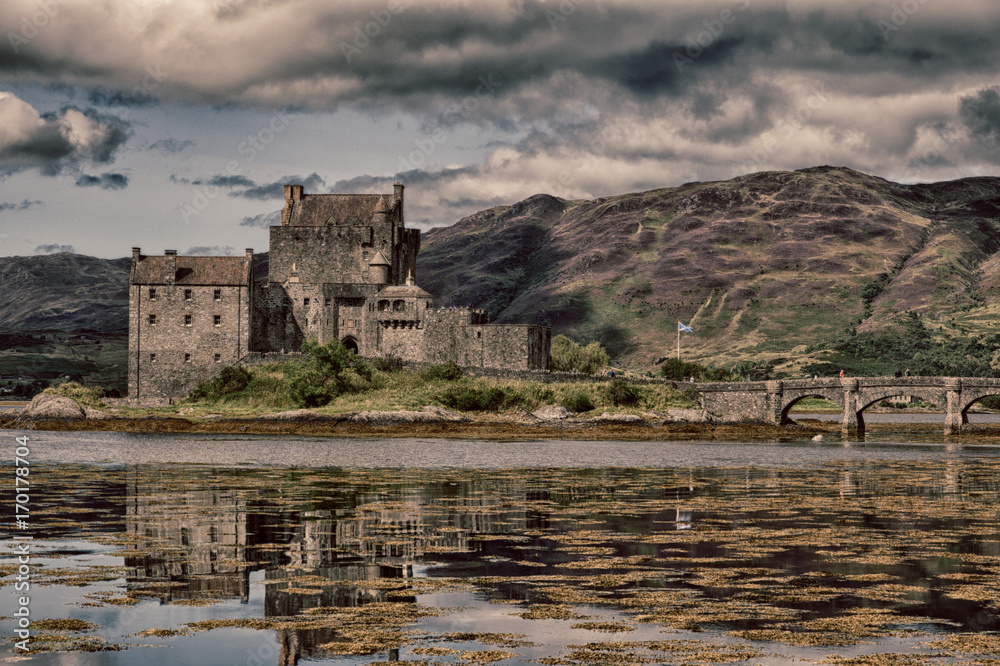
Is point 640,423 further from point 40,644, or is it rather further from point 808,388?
point 40,644

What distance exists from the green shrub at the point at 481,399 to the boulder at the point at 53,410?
30.2 metres

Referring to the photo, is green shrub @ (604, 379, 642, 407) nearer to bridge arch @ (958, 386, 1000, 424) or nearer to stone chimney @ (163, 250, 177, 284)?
bridge arch @ (958, 386, 1000, 424)

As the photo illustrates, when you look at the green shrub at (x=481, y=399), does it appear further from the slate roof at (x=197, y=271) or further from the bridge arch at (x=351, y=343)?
the slate roof at (x=197, y=271)

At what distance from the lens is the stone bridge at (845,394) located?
91625 millimetres

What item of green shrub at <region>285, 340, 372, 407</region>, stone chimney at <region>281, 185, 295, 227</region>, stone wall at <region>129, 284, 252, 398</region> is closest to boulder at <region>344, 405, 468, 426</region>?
green shrub at <region>285, 340, 372, 407</region>

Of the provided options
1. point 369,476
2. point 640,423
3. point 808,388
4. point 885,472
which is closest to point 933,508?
point 885,472

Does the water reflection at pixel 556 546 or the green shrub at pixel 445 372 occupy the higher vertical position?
the green shrub at pixel 445 372

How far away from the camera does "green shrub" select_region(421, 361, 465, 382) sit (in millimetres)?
93188

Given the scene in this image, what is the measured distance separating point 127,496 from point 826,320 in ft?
583

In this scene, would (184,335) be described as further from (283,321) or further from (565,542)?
(565,542)

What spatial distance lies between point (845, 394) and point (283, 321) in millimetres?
53882

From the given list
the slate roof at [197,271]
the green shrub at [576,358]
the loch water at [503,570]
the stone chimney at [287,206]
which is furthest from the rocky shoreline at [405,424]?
the loch water at [503,570]

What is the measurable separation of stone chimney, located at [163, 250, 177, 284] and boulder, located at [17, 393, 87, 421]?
54.5 feet

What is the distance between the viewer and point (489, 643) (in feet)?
47.2
